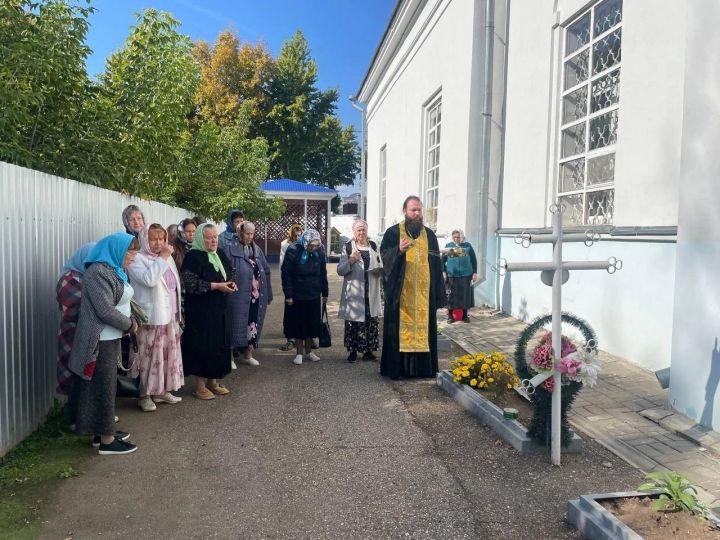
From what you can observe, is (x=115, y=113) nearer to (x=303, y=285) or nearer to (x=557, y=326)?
(x=303, y=285)

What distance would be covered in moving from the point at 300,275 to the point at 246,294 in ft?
2.39

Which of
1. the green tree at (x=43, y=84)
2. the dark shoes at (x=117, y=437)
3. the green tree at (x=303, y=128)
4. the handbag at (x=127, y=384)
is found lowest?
the dark shoes at (x=117, y=437)

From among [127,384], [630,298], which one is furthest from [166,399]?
[630,298]

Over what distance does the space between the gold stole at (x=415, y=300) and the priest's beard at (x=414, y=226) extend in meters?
0.05

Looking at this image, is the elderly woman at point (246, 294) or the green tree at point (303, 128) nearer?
the elderly woman at point (246, 294)

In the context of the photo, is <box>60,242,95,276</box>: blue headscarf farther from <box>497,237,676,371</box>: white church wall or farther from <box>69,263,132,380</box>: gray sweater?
<box>497,237,676,371</box>: white church wall

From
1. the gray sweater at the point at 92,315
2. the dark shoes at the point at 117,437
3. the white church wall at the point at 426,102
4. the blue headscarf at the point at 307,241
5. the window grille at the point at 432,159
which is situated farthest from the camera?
the window grille at the point at 432,159

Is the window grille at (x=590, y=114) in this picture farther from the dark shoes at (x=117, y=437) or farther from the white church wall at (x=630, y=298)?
the dark shoes at (x=117, y=437)

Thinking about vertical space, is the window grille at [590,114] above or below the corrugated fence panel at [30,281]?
above

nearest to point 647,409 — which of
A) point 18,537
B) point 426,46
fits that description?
point 18,537

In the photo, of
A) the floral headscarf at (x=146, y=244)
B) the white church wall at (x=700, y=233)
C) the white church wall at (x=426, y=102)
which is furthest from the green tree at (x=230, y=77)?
the white church wall at (x=700, y=233)

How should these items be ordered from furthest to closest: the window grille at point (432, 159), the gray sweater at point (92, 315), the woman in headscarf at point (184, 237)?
the window grille at point (432, 159), the woman in headscarf at point (184, 237), the gray sweater at point (92, 315)

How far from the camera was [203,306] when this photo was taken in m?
5.72

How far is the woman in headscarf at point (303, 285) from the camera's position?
7.29 metres
